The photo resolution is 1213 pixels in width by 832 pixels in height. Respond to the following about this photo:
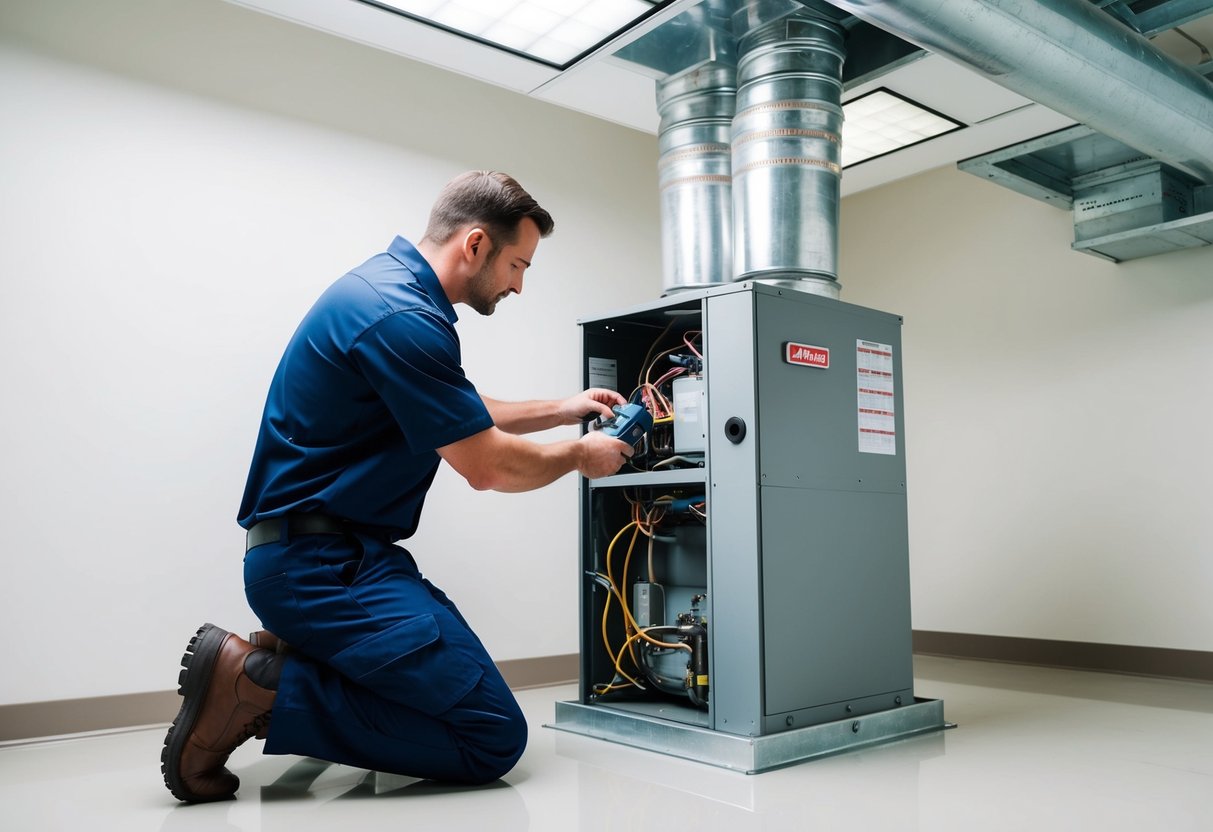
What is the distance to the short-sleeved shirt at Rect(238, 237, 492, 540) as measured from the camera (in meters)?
1.75

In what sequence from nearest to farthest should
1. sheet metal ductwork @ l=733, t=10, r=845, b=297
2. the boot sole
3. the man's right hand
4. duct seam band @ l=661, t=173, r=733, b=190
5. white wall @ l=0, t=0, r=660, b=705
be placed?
the boot sole < the man's right hand < sheet metal ductwork @ l=733, t=10, r=845, b=297 < white wall @ l=0, t=0, r=660, b=705 < duct seam band @ l=661, t=173, r=733, b=190

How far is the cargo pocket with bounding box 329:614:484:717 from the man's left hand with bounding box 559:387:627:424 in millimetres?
661

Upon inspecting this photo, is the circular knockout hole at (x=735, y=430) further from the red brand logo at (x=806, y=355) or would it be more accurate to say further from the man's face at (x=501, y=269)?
the man's face at (x=501, y=269)

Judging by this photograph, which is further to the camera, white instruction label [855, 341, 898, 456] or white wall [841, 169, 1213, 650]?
white wall [841, 169, 1213, 650]

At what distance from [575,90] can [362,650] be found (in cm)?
196

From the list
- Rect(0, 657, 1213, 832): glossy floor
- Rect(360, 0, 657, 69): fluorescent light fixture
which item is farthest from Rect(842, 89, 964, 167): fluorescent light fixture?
Rect(0, 657, 1213, 832): glossy floor

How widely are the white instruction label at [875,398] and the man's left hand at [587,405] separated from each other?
2.03 ft

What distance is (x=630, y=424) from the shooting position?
210cm

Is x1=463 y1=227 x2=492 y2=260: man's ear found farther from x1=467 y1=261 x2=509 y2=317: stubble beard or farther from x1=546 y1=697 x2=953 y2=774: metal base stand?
x1=546 y1=697 x2=953 y2=774: metal base stand

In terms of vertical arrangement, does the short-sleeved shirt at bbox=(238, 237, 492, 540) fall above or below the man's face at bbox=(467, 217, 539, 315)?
below

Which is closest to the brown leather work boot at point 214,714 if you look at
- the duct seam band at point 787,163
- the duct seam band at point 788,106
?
the duct seam band at point 787,163

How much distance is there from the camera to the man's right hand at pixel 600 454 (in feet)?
6.49

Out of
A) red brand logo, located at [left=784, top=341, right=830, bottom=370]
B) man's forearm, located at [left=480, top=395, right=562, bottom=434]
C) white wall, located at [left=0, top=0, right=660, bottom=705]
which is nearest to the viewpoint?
red brand logo, located at [left=784, top=341, right=830, bottom=370]

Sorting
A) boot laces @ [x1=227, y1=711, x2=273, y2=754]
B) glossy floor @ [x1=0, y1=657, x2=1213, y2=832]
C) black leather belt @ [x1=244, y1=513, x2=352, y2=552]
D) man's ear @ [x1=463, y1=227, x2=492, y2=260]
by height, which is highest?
man's ear @ [x1=463, y1=227, x2=492, y2=260]
